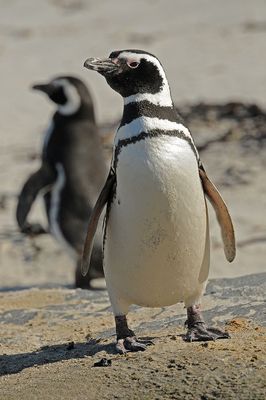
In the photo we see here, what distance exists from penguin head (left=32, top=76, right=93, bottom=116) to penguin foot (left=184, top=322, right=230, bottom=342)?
392 centimetres

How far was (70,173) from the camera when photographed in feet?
25.0

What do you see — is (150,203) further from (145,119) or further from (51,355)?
(51,355)

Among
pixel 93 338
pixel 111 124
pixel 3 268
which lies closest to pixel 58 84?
pixel 3 268

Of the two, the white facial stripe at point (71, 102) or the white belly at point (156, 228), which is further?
the white facial stripe at point (71, 102)

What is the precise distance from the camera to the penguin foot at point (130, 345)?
3.86m

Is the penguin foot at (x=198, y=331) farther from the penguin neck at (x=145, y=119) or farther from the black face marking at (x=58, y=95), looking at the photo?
the black face marking at (x=58, y=95)

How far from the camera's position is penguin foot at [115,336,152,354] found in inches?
152

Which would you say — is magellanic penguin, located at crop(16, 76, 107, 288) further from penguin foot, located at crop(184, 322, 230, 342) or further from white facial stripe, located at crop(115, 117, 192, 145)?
white facial stripe, located at crop(115, 117, 192, 145)

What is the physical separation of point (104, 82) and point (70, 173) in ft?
18.5

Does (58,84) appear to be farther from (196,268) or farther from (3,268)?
(196,268)

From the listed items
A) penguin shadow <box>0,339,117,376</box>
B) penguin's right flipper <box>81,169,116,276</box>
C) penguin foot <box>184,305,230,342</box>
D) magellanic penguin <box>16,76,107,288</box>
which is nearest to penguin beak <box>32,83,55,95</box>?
magellanic penguin <box>16,76,107,288</box>

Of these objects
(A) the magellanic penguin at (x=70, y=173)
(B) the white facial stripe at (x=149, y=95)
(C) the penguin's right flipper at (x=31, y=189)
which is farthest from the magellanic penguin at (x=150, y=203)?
(C) the penguin's right flipper at (x=31, y=189)

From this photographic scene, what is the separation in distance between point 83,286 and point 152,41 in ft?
27.5

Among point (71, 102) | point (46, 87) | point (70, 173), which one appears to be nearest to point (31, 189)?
point (70, 173)
